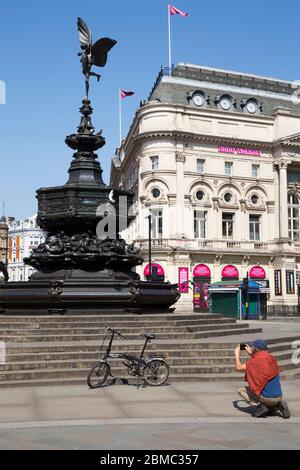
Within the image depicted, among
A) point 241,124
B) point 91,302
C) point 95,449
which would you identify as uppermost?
point 241,124

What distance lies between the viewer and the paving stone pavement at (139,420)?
7582 millimetres

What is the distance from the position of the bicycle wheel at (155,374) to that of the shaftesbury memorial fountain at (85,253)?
200 inches

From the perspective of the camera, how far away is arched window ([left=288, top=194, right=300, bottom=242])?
6681 cm

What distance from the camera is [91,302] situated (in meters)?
16.8

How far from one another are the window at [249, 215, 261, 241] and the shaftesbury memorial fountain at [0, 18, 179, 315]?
154 feet

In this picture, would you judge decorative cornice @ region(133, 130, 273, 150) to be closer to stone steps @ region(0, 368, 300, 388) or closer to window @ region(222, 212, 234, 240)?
window @ region(222, 212, 234, 240)

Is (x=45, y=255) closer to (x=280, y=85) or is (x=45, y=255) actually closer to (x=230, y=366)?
(x=230, y=366)

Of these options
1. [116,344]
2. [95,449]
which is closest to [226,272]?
[116,344]

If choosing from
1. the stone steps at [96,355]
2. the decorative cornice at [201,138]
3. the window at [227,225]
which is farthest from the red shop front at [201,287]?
the stone steps at [96,355]

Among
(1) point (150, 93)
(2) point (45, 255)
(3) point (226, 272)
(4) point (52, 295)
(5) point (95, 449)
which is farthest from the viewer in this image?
(1) point (150, 93)

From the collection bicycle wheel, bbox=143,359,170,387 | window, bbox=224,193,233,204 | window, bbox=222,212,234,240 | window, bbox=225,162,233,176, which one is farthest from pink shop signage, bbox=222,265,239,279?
bicycle wheel, bbox=143,359,170,387

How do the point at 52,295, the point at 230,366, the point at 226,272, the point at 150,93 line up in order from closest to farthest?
the point at 230,366 < the point at 52,295 < the point at 226,272 < the point at 150,93

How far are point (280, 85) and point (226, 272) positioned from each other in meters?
26.8

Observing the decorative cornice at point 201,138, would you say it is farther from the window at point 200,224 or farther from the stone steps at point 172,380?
the stone steps at point 172,380
